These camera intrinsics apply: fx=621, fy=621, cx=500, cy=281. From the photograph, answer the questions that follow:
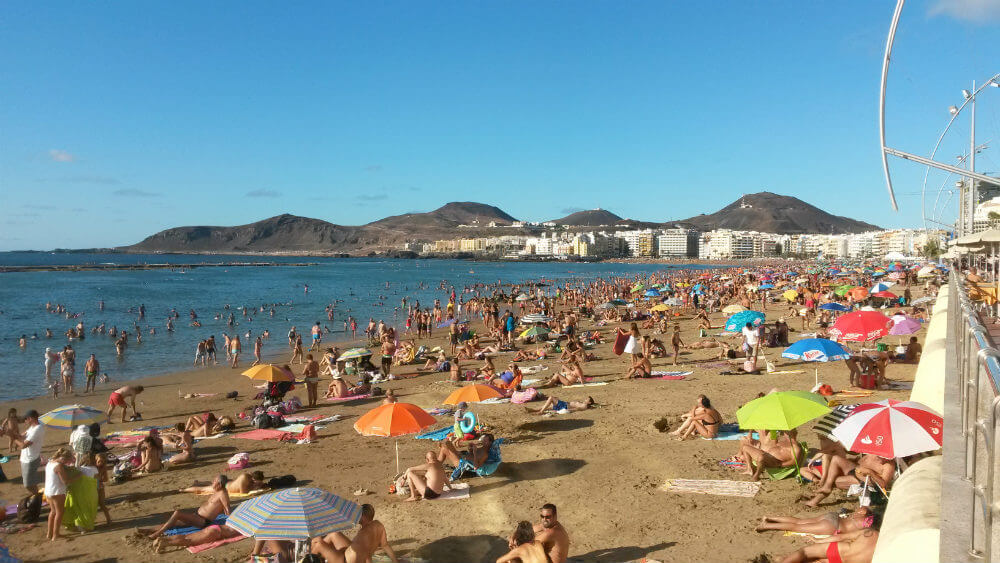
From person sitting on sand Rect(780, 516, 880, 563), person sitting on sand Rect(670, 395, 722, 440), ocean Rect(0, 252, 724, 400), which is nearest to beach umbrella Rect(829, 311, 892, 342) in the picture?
person sitting on sand Rect(670, 395, 722, 440)

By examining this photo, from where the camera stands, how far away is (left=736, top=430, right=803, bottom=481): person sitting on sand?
7297 millimetres

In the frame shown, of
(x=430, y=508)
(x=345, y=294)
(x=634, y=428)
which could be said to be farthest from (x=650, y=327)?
(x=345, y=294)

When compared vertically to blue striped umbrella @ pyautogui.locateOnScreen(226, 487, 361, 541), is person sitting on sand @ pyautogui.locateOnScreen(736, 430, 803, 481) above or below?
below


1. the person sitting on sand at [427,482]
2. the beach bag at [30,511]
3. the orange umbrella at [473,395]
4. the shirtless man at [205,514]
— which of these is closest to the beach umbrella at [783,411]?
Result: the person sitting on sand at [427,482]

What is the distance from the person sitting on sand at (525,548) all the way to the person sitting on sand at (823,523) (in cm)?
228

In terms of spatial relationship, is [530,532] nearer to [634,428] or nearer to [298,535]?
[298,535]

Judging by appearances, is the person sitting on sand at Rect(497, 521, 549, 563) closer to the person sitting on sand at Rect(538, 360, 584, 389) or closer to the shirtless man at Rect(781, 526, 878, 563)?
the shirtless man at Rect(781, 526, 878, 563)

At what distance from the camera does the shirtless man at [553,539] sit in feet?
17.2

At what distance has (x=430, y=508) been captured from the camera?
712cm

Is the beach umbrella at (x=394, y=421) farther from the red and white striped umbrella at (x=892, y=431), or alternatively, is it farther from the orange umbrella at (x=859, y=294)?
the orange umbrella at (x=859, y=294)

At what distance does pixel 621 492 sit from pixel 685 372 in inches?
286

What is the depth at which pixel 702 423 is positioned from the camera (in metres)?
9.03

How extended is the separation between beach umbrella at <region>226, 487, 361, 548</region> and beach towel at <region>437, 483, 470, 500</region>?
205cm

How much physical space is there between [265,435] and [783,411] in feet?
26.6
